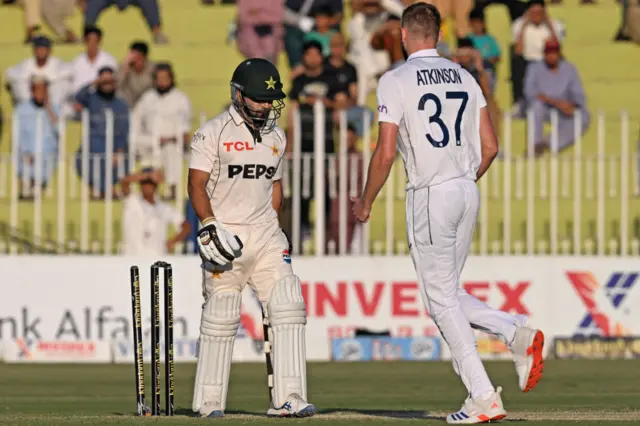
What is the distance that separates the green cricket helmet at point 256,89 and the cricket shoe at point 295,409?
1.54m

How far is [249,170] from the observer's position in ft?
29.4

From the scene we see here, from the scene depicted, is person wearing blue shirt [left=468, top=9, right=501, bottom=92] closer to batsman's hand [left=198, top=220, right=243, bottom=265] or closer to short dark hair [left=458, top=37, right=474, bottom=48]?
short dark hair [left=458, top=37, right=474, bottom=48]

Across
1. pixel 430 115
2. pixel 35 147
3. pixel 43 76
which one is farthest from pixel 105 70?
pixel 430 115

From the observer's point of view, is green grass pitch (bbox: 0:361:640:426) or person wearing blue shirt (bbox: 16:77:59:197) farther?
person wearing blue shirt (bbox: 16:77:59:197)

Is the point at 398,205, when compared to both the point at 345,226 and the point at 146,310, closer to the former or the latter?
the point at 345,226

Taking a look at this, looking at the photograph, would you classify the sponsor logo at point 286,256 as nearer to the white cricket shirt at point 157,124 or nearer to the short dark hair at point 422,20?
the short dark hair at point 422,20

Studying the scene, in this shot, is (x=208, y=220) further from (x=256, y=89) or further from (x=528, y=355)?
(x=528, y=355)

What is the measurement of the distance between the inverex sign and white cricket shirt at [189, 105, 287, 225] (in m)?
5.89

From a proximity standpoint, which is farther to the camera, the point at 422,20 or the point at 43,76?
the point at 43,76

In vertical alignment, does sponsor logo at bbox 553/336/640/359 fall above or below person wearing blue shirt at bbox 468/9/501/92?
below

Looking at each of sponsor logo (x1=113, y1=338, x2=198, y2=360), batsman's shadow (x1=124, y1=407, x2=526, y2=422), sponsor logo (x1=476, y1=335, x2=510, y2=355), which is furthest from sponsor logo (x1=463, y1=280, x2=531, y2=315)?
batsman's shadow (x1=124, y1=407, x2=526, y2=422)

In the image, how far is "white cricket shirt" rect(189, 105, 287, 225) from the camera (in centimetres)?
888

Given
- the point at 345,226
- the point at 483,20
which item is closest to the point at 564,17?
the point at 483,20

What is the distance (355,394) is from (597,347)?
13.8 ft
